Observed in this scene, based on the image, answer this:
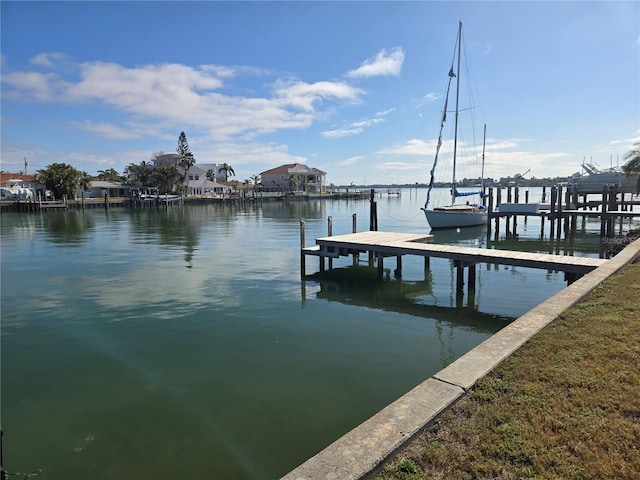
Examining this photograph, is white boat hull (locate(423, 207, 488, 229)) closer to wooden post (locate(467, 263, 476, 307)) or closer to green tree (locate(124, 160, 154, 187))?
wooden post (locate(467, 263, 476, 307))

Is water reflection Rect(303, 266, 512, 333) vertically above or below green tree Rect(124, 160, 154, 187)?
below

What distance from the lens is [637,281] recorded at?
1020cm

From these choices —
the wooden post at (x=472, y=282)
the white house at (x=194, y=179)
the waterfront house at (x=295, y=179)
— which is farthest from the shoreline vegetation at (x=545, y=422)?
the waterfront house at (x=295, y=179)

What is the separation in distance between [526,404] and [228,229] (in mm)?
39836

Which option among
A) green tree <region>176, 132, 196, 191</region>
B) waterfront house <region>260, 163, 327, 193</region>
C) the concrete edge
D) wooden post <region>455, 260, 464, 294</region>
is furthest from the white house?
the concrete edge

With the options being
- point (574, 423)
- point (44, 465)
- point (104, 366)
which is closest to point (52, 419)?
point (44, 465)

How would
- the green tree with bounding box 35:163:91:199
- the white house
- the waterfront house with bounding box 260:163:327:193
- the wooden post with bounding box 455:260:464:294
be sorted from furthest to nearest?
the waterfront house with bounding box 260:163:327:193
the white house
the green tree with bounding box 35:163:91:199
the wooden post with bounding box 455:260:464:294

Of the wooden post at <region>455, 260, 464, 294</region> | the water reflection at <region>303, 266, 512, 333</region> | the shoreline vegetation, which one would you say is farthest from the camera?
the wooden post at <region>455, 260, 464, 294</region>

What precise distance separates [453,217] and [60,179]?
7206 cm

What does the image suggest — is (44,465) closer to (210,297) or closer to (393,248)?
(210,297)

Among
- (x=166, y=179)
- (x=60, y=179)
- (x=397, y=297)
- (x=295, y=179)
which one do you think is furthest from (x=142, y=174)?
(x=397, y=297)

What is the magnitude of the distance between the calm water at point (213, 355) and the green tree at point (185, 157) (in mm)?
84229

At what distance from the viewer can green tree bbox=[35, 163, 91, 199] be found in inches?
3152

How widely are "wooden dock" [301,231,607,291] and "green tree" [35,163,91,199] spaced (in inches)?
3001
